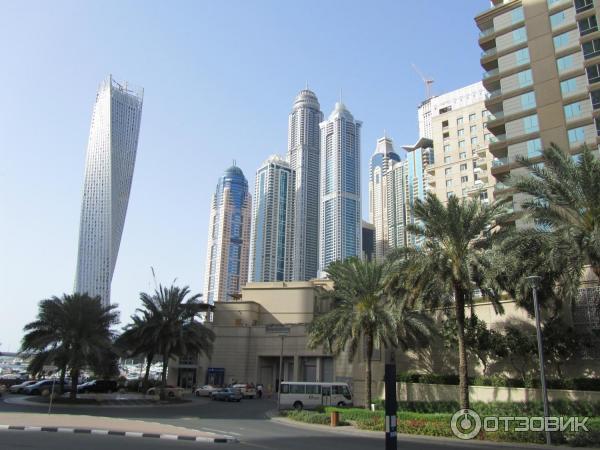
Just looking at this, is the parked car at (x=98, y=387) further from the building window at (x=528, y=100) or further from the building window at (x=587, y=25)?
the building window at (x=587, y=25)

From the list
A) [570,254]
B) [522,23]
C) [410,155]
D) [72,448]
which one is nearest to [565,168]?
[570,254]

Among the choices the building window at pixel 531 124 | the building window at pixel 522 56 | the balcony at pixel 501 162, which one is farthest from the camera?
the building window at pixel 522 56

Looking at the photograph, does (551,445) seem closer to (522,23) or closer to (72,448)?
(72,448)

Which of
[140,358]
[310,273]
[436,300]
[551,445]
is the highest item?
[310,273]

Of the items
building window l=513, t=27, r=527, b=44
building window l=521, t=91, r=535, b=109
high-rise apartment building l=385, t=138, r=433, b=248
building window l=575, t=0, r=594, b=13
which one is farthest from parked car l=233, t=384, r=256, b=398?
high-rise apartment building l=385, t=138, r=433, b=248

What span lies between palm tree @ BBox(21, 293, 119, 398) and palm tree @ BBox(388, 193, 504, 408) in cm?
2606

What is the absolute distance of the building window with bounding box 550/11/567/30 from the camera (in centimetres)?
5369

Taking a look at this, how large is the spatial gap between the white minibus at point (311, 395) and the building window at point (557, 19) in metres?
44.8

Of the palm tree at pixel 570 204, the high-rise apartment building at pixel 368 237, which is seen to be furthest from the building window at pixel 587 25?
the high-rise apartment building at pixel 368 237

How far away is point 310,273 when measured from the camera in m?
166

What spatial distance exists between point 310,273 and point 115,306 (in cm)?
12402

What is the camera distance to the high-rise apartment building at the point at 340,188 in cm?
17188

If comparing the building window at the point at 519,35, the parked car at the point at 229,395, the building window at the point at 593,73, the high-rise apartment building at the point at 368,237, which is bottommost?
the parked car at the point at 229,395

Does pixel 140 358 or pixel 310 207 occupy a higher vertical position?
pixel 310 207
